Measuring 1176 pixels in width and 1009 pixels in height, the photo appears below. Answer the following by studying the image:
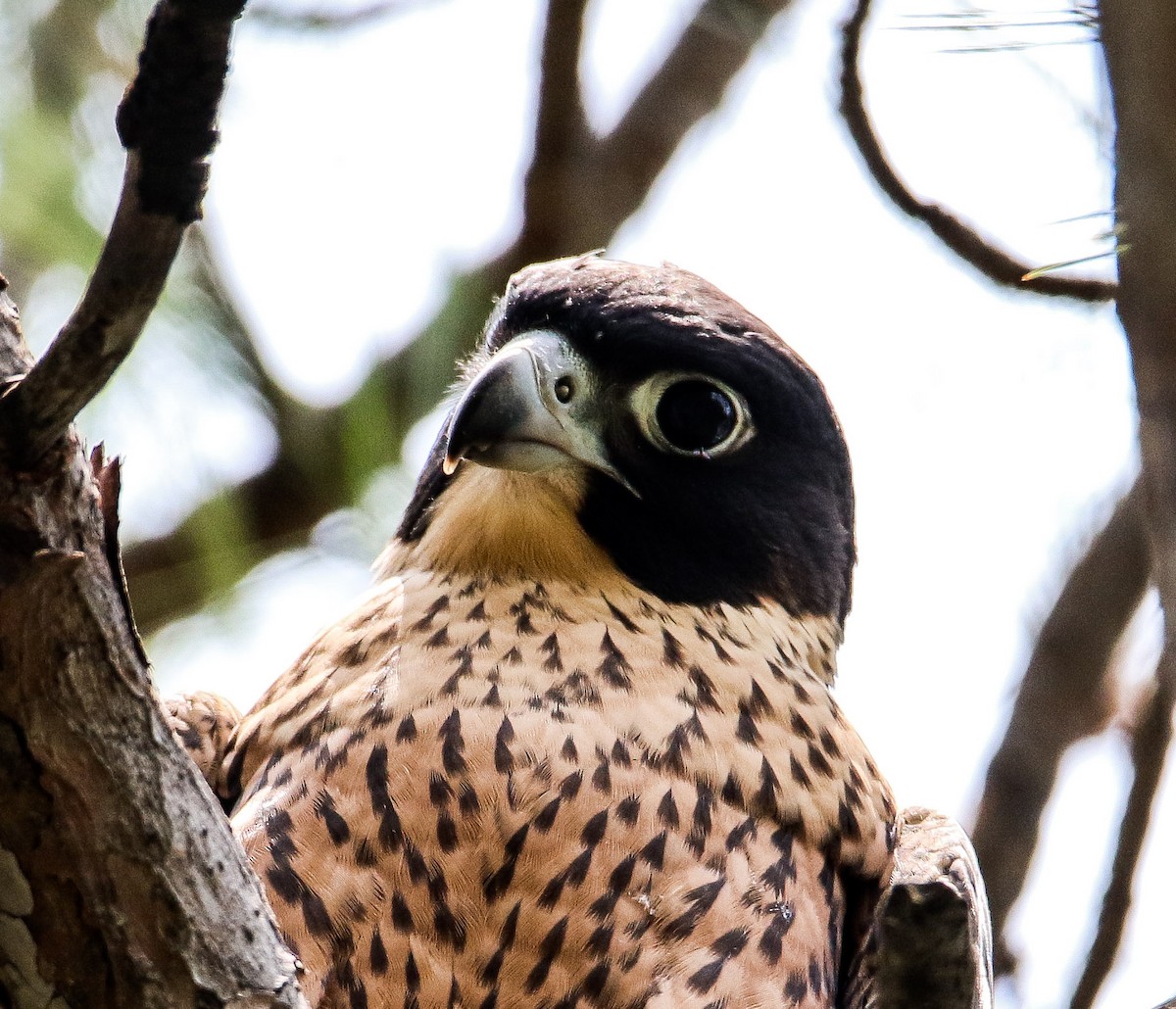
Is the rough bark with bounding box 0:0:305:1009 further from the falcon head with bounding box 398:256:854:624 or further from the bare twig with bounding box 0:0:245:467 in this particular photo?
the falcon head with bounding box 398:256:854:624

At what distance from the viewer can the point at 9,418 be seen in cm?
161

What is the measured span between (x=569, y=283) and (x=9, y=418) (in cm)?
187

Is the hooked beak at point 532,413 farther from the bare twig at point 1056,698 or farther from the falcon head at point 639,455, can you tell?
the bare twig at point 1056,698

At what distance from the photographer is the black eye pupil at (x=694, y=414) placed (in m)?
3.24

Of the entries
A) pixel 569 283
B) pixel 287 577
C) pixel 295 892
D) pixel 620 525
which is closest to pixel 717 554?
pixel 620 525

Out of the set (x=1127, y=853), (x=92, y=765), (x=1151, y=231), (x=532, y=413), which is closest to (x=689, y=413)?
(x=532, y=413)

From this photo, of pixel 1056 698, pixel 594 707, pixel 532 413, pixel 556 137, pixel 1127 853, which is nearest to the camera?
pixel 594 707

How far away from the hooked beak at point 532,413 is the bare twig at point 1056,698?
120 centimetres

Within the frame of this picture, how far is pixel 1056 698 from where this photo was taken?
152 inches

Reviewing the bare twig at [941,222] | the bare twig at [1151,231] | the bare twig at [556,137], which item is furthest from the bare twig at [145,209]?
the bare twig at [556,137]

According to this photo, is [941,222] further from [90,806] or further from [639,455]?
[90,806]

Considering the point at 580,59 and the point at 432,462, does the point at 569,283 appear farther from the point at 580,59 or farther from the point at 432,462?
the point at 580,59

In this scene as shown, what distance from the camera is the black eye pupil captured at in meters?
3.24

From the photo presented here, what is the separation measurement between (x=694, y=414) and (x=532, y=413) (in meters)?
0.38
